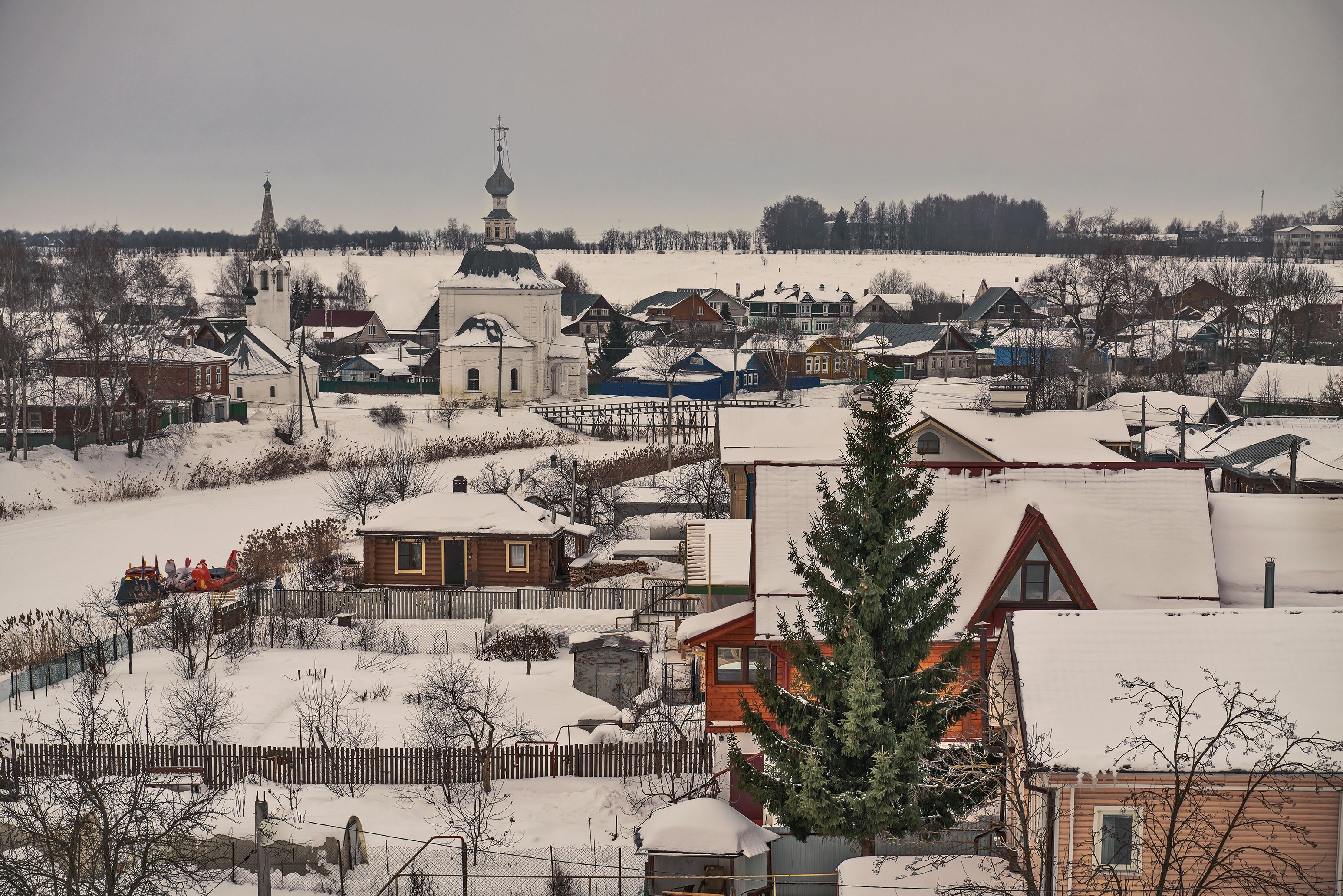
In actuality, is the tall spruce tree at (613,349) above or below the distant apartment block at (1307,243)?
below

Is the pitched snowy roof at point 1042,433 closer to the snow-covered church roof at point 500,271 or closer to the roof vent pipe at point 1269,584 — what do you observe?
the roof vent pipe at point 1269,584

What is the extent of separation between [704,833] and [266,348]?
4978 centimetres

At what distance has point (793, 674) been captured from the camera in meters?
17.6

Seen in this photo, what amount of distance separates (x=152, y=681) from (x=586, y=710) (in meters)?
7.86

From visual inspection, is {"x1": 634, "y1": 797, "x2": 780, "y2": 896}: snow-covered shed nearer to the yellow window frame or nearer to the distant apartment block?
the yellow window frame

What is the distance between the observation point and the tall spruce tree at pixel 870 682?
12.6m

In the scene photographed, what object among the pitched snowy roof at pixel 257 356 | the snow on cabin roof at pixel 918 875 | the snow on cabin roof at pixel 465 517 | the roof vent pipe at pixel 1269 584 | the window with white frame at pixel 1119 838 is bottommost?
the snow on cabin roof at pixel 918 875

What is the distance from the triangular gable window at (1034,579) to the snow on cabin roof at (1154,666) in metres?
4.41

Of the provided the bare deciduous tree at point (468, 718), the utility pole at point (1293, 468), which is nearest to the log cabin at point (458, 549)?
the bare deciduous tree at point (468, 718)

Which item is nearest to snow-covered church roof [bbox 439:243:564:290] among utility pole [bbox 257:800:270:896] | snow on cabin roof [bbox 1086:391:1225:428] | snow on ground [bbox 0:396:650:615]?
snow on ground [bbox 0:396:650:615]

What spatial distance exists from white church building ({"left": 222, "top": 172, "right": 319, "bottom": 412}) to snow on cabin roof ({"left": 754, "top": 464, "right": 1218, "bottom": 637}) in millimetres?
34611

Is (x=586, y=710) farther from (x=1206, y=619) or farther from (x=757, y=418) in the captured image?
(x=757, y=418)

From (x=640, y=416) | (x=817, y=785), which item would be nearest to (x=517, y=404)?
(x=640, y=416)

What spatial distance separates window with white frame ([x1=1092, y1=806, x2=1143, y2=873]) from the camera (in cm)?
1198
